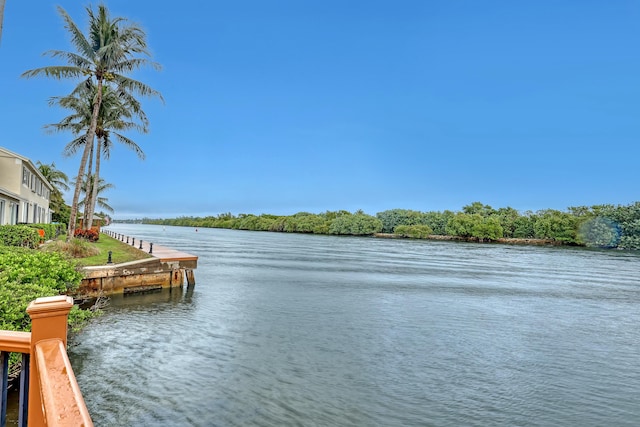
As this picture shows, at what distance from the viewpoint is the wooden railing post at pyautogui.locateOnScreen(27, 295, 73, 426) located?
7.85 feet

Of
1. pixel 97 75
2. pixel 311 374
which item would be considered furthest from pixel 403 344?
pixel 97 75

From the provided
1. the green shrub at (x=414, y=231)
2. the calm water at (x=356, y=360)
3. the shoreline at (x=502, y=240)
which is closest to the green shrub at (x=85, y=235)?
the calm water at (x=356, y=360)

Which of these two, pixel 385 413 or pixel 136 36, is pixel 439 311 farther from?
pixel 136 36

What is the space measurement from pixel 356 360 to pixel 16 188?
2590 centimetres

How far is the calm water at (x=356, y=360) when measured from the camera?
8.35 m

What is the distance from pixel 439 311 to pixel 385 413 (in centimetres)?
1013

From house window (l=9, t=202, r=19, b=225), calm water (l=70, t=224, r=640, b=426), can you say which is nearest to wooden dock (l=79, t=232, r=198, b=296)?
calm water (l=70, t=224, r=640, b=426)

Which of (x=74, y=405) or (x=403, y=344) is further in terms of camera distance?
(x=403, y=344)

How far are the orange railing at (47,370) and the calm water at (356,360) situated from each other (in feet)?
18.9

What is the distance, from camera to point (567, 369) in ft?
36.6

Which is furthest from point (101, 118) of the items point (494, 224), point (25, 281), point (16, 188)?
point (494, 224)

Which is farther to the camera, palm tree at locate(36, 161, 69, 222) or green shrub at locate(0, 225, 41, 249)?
palm tree at locate(36, 161, 69, 222)

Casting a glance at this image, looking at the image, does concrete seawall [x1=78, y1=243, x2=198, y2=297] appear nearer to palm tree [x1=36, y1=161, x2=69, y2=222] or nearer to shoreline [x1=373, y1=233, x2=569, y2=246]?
palm tree [x1=36, y1=161, x2=69, y2=222]

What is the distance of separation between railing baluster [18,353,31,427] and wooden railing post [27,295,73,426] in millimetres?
45
